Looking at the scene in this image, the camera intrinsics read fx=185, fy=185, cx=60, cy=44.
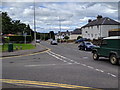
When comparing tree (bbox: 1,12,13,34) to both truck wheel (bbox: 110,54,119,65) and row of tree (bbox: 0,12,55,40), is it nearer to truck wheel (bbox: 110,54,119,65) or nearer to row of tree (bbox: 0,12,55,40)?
row of tree (bbox: 0,12,55,40)

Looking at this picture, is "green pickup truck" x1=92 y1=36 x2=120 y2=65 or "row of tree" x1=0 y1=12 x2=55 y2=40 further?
"row of tree" x1=0 y1=12 x2=55 y2=40

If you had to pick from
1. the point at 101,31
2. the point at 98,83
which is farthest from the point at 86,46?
the point at 101,31

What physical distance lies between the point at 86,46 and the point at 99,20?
37.8 meters

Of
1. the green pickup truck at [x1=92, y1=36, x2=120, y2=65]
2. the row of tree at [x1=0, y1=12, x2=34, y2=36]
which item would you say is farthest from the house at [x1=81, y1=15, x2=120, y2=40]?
the green pickup truck at [x1=92, y1=36, x2=120, y2=65]

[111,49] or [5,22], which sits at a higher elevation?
[5,22]

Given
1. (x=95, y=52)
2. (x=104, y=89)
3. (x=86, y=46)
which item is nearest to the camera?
(x=104, y=89)

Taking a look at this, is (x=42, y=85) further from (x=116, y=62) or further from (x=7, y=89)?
(x=116, y=62)

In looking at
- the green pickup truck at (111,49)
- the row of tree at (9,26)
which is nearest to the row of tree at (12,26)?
the row of tree at (9,26)

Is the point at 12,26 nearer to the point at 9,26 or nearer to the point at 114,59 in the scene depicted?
the point at 9,26

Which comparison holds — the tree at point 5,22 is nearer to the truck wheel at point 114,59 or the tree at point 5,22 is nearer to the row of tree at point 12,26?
the row of tree at point 12,26

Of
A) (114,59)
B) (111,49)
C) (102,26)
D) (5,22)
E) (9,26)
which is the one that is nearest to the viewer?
(114,59)

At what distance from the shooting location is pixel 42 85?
6715mm

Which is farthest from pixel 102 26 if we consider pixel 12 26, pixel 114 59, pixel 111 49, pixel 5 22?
pixel 114 59

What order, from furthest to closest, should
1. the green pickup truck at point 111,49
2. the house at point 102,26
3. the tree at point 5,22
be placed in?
the house at point 102,26 < the tree at point 5,22 < the green pickup truck at point 111,49
